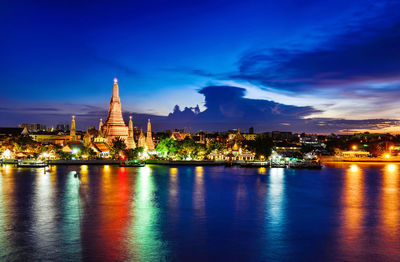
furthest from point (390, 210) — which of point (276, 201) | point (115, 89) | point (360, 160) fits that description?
point (360, 160)

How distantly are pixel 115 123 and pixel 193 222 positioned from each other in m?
57.8

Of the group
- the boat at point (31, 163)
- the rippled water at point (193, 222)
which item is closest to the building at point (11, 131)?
the boat at point (31, 163)

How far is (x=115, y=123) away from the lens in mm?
76500

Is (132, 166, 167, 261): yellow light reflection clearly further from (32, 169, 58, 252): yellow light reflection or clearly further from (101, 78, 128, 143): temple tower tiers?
(101, 78, 128, 143): temple tower tiers

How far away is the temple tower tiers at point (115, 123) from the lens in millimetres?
75125

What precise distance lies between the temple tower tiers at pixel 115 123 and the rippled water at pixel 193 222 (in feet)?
126

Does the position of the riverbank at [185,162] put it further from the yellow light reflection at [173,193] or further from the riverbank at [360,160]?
the riverbank at [360,160]

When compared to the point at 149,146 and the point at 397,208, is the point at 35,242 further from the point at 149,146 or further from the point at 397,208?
the point at 149,146

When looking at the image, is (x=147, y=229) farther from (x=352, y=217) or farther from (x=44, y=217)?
(x=352, y=217)

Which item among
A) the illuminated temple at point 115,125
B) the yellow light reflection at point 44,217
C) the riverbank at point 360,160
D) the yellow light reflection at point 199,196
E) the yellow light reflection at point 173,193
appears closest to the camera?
the yellow light reflection at point 44,217

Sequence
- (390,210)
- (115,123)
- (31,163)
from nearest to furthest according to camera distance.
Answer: (390,210), (31,163), (115,123)

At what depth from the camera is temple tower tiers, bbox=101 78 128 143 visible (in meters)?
75.1

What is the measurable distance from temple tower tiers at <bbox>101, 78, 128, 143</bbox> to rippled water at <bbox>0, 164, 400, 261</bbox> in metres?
38.3

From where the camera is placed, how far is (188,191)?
111ft
